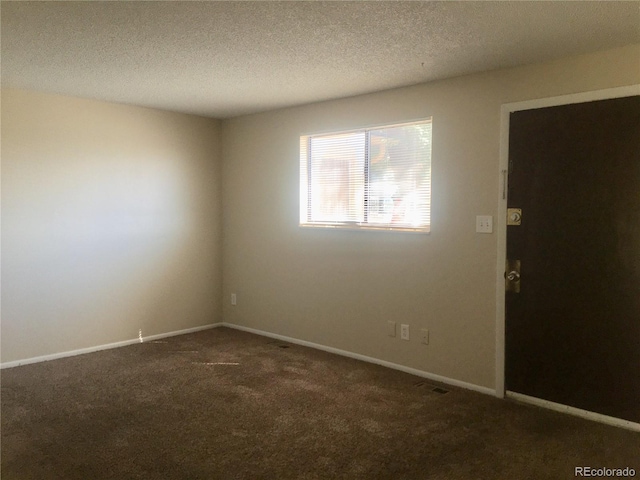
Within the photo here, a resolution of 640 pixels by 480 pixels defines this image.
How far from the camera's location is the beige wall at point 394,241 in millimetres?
3457

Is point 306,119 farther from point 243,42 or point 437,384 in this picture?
point 437,384

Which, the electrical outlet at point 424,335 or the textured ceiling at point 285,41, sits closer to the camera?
the textured ceiling at point 285,41

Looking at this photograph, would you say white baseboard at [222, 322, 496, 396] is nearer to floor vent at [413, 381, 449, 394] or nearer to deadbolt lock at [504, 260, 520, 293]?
floor vent at [413, 381, 449, 394]

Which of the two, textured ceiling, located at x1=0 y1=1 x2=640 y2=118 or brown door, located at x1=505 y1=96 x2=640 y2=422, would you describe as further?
brown door, located at x1=505 y1=96 x2=640 y2=422

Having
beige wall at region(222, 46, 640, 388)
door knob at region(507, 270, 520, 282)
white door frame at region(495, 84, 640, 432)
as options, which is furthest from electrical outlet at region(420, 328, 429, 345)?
door knob at region(507, 270, 520, 282)

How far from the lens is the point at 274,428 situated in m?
2.93

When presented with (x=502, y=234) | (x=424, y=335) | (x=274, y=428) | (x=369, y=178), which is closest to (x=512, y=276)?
(x=502, y=234)

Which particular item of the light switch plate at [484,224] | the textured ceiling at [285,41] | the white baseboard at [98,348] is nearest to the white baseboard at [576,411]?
the light switch plate at [484,224]

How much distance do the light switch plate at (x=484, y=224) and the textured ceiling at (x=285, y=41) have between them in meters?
1.02

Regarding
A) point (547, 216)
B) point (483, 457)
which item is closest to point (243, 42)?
point (547, 216)

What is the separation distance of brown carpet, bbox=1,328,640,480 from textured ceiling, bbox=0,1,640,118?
2.24 m

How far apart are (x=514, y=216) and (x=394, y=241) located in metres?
0.99

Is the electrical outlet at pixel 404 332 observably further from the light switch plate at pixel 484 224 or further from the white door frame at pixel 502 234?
the light switch plate at pixel 484 224

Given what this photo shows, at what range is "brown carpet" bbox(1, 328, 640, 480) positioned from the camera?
249 cm
